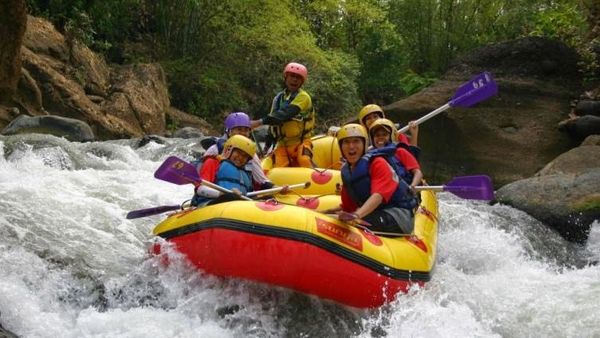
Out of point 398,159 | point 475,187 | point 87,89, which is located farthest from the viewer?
point 87,89

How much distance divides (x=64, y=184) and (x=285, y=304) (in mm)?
2971

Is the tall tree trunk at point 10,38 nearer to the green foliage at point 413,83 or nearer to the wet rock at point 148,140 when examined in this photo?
the wet rock at point 148,140

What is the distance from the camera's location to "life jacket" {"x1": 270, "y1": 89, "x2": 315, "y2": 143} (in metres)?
6.84

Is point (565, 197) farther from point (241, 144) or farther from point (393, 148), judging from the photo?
point (241, 144)

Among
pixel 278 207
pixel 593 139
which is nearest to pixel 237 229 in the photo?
pixel 278 207

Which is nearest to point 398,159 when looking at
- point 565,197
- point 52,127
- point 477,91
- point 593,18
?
point 477,91

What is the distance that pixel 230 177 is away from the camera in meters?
5.12

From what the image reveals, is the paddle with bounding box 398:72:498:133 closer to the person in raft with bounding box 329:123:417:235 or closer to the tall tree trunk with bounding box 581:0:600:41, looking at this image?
the person in raft with bounding box 329:123:417:235

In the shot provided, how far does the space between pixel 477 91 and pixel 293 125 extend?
2.02 m

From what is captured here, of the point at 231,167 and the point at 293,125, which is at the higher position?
the point at 293,125

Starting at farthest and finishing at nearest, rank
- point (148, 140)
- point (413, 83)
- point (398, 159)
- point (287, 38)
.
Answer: point (413, 83), point (287, 38), point (148, 140), point (398, 159)

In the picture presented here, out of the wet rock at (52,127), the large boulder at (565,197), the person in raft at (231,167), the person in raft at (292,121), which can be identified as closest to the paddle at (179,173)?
the person in raft at (231,167)

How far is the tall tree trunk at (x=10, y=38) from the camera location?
33.5 ft

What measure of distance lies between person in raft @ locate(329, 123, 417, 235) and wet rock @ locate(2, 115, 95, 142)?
6.08 m
